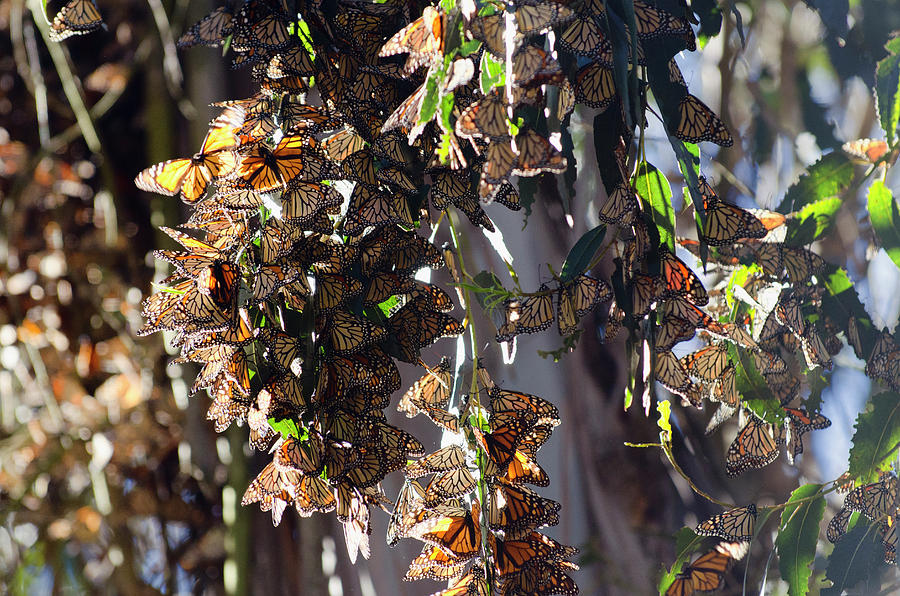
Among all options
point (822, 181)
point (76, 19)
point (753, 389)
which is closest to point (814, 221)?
point (822, 181)

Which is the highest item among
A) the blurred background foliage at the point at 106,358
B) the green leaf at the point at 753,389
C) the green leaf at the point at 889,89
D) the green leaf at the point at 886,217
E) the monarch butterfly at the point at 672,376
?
the green leaf at the point at 889,89

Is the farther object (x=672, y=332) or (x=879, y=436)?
(x=879, y=436)

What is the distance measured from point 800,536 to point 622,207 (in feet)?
1.04

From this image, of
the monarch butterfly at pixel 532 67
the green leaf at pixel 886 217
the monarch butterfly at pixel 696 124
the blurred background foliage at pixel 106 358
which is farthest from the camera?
the blurred background foliage at pixel 106 358

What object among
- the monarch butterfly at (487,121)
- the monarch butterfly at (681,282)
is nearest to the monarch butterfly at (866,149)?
the monarch butterfly at (681,282)

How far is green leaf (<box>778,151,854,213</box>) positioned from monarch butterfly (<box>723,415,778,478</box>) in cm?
17

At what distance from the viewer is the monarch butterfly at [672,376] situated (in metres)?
0.45

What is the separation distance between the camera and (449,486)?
458 millimetres

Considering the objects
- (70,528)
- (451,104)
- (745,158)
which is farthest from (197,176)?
(70,528)

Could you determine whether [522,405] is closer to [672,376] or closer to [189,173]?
[672,376]

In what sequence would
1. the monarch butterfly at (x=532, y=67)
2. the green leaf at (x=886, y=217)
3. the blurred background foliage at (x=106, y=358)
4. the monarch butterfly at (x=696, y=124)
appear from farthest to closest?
the blurred background foliage at (x=106, y=358), the green leaf at (x=886, y=217), the monarch butterfly at (x=696, y=124), the monarch butterfly at (x=532, y=67)

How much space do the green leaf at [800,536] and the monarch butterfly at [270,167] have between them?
18.2 inches

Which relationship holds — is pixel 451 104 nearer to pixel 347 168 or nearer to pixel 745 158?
pixel 347 168

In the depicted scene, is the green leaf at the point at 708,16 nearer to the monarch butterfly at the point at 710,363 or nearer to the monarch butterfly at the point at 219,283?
the monarch butterfly at the point at 710,363
